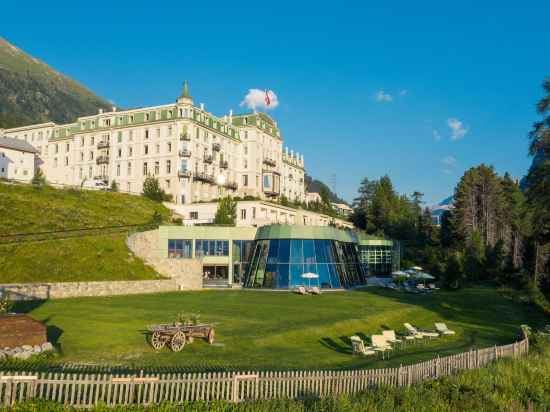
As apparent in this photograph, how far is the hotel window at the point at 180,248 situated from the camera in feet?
187

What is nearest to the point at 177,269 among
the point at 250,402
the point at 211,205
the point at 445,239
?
the point at 211,205

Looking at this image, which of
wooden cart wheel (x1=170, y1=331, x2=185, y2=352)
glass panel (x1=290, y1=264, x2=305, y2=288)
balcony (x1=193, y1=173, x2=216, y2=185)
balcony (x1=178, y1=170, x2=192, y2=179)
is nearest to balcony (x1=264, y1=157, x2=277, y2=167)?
balcony (x1=193, y1=173, x2=216, y2=185)

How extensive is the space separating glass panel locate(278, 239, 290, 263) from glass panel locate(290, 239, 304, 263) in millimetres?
429

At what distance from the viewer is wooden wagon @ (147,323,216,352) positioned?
883 inches

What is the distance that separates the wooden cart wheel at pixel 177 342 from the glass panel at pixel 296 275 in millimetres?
28893

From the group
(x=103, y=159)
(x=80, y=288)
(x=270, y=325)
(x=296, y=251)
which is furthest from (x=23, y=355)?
(x=103, y=159)

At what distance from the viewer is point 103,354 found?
805 inches

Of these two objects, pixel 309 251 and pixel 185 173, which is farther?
pixel 185 173

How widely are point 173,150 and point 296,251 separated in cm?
3855

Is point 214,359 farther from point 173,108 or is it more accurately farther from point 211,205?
point 173,108

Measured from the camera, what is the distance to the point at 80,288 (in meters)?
41.5

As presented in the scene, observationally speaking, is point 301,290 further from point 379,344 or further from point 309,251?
point 379,344

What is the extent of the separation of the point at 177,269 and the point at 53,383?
3956cm

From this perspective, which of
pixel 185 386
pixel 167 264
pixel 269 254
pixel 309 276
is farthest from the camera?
pixel 269 254
